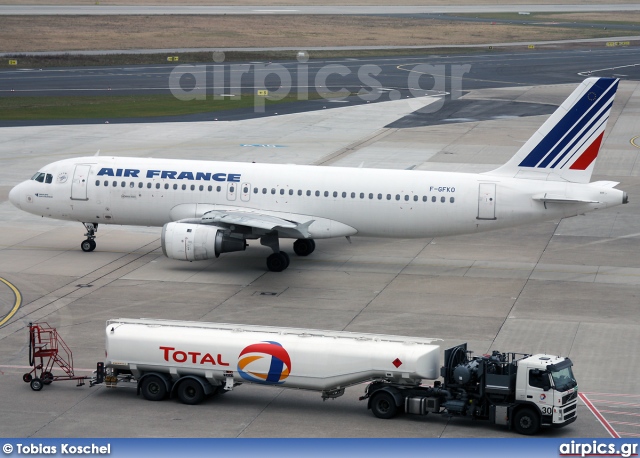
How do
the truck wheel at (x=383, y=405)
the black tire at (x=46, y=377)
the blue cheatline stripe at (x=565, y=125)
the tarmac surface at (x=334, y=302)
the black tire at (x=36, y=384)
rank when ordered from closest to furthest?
the truck wheel at (x=383, y=405), the tarmac surface at (x=334, y=302), the black tire at (x=36, y=384), the black tire at (x=46, y=377), the blue cheatline stripe at (x=565, y=125)

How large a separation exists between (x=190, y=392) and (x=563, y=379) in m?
10.7

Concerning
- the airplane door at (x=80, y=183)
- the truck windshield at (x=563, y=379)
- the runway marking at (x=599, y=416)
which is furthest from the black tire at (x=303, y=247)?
the truck windshield at (x=563, y=379)

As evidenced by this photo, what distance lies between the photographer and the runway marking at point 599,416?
1115 inches

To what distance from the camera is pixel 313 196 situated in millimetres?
47188

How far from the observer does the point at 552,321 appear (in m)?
38.8

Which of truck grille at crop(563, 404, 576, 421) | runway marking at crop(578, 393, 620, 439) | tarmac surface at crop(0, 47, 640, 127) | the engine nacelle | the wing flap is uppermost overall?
tarmac surface at crop(0, 47, 640, 127)

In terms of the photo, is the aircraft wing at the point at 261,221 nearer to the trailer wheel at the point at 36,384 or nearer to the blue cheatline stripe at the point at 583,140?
the blue cheatline stripe at the point at 583,140

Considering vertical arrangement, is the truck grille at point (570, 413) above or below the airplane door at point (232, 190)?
below

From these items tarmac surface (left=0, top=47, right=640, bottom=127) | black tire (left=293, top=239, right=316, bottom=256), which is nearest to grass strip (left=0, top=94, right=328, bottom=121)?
tarmac surface (left=0, top=47, right=640, bottom=127)

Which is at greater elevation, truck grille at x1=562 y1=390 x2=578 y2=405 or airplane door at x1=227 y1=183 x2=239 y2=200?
airplane door at x1=227 y1=183 x2=239 y2=200

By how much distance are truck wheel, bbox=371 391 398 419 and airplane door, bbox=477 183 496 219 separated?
17.8 meters

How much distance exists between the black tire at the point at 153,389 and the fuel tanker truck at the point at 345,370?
0.03 m

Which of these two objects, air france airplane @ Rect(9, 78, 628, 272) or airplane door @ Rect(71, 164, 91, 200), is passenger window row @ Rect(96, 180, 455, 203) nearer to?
air france airplane @ Rect(9, 78, 628, 272)

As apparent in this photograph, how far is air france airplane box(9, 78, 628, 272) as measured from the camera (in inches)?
1770
